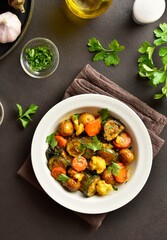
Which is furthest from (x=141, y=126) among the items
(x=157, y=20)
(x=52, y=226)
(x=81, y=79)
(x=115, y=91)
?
(x=52, y=226)

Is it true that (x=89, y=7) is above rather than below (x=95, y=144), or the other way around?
above

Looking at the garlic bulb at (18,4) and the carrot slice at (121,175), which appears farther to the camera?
the carrot slice at (121,175)

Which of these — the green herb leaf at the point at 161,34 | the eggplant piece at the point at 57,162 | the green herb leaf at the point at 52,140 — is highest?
the green herb leaf at the point at 161,34

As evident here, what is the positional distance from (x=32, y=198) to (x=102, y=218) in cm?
30

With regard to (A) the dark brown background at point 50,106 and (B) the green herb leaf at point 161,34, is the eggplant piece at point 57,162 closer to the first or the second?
(A) the dark brown background at point 50,106

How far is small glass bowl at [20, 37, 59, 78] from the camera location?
1804mm

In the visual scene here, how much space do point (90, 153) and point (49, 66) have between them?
1.29 feet

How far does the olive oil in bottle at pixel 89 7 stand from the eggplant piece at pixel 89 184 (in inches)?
25.0

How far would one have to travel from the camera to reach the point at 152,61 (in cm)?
183

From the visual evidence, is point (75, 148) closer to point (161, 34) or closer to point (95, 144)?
point (95, 144)

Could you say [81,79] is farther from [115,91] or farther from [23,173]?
[23,173]

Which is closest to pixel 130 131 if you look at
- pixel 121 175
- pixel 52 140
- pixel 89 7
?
pixel 121 175

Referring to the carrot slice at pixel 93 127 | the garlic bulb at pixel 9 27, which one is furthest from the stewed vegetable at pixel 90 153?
the garlic bulb at pixel 9 27

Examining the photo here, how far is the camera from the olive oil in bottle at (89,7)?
68.2 inches
